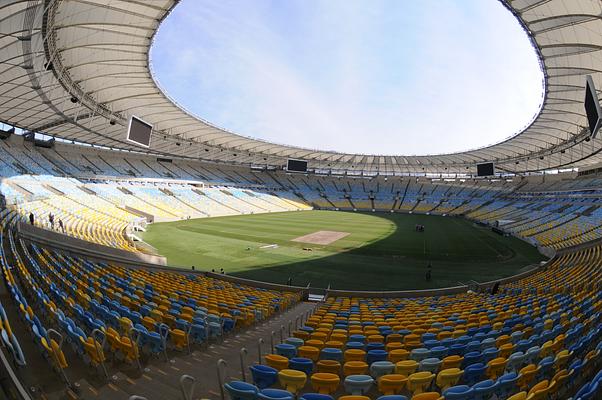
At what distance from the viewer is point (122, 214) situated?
120ft

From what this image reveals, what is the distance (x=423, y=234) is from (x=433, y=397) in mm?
35833

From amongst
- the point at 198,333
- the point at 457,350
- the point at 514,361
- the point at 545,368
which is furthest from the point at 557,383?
the point at 198,333

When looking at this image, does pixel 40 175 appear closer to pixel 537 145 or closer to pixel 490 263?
pixel 490 263

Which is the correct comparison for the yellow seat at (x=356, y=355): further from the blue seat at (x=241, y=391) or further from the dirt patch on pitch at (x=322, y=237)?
the dirt patch on pitch at (x=322, y=237)

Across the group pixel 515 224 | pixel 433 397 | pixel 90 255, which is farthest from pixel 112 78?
pixel 515 224

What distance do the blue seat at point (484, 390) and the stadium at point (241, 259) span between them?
28mm

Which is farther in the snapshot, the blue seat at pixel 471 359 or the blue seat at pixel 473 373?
the blue seat at pixel 471 359

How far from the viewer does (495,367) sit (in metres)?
4.91

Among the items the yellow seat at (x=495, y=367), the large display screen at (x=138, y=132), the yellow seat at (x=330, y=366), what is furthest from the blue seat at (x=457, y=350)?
the large display screen at (x=138, y=132)

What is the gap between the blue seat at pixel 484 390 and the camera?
393cm

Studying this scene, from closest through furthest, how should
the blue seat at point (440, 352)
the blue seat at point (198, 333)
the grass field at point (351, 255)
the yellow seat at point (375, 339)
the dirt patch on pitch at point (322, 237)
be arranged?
the blue seat at point (440, 352)
the blue seat at point (198, 333)
the yellow seat at point (375, 339)
the grass field at point (351, 255)
the dirt patch on pitch at point (322, 237)

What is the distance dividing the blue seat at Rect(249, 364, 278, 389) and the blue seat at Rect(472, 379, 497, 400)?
2541 millimetres

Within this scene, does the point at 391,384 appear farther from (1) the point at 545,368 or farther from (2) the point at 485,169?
(2) the point at 485,169

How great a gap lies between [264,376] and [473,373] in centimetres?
311
